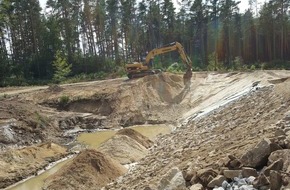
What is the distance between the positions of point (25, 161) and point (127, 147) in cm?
440

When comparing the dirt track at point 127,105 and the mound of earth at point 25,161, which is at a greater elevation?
the dirt track at point 127,105

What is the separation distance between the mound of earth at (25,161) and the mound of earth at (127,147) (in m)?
2.42

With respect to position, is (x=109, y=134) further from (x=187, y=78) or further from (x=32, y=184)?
(x=187, y=78)

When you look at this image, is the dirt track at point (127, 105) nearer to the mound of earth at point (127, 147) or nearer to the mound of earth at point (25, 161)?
the mound of earth at point (25, 161)

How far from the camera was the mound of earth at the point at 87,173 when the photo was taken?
407 inches

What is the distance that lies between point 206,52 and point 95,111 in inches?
1258

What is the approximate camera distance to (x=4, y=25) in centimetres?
4316

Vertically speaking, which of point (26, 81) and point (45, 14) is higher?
point (45, 14)

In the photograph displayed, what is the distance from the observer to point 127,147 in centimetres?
1402

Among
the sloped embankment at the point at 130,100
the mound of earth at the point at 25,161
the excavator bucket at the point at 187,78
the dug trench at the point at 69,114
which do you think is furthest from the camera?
the excavator bucket at the point at 187,78

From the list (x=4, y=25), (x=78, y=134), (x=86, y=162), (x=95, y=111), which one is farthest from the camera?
(x=4, y=25)

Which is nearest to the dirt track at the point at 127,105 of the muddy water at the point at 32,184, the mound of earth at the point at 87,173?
the muddy water at the point at 32,184

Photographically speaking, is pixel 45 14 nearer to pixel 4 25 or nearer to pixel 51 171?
pixel 4 25

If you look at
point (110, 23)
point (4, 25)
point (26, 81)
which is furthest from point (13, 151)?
point (110, 23)
